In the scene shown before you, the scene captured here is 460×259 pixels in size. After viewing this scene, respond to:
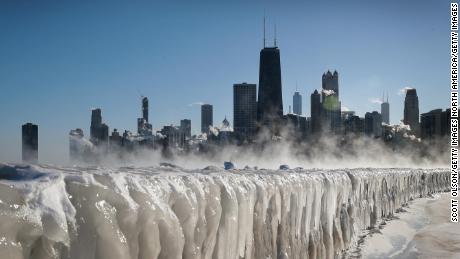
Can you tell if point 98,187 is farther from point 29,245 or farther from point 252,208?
point 252,208

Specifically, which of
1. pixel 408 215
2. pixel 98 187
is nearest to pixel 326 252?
pixel 98 187

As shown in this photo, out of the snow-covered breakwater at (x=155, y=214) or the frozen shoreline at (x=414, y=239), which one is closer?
the snow-covered breakwater at (x=155, y=214)

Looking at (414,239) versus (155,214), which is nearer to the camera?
(155,214)

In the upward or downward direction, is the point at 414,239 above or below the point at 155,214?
below

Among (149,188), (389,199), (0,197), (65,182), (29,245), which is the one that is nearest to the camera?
(0,197)
